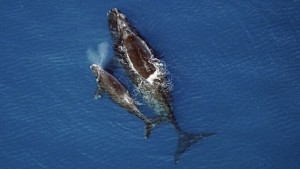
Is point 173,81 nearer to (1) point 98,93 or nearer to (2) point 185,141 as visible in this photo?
(2) point 185,141

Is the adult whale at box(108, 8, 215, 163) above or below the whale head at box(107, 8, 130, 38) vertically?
below

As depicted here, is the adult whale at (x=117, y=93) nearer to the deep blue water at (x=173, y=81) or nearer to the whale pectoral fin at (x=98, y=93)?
the whale pectoral fin at (x=98, y=93)

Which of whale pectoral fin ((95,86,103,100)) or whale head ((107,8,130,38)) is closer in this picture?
whale pectoral fin ((95,86,103,100))

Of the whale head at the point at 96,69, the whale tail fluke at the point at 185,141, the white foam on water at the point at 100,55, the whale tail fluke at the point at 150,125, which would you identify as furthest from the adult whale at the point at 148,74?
the whale head at the point at 96,69

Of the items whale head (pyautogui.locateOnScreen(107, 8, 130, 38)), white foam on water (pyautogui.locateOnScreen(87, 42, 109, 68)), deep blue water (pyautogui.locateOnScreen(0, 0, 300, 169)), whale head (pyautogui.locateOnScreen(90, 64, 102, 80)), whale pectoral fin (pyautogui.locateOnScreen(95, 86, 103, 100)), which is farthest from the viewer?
whale head (pyautogui.locateOnScreen(107, 8, 130, 38))

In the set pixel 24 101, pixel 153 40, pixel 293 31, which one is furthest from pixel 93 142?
pixel 293 31

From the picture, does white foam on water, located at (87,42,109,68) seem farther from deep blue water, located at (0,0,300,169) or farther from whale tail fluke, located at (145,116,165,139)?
whale tail fluke, located at (145,116,165,139)

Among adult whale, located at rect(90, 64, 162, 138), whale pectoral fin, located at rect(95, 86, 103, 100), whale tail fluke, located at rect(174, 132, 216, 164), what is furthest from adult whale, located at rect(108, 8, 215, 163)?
whale pectoral fin, located at rect(95, 86, 103, 100)
